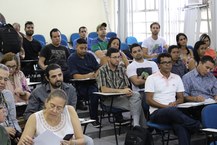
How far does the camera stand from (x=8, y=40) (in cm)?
600

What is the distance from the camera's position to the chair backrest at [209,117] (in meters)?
4.01

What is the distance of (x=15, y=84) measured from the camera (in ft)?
15.6

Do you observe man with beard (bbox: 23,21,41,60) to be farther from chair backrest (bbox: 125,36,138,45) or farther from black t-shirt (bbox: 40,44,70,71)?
chair backrest (bbox: 125,36,138,45)

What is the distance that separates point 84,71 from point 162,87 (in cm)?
172

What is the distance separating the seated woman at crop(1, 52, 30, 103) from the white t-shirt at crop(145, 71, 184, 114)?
148cm

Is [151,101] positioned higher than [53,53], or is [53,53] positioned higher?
[53,53]

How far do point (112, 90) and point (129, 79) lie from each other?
1.56ft

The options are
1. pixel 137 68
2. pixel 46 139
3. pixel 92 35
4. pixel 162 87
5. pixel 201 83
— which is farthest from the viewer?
pixel 92 35

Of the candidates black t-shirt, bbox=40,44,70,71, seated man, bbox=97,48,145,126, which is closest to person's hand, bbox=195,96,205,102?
seated man, bbox=97,48,145,126

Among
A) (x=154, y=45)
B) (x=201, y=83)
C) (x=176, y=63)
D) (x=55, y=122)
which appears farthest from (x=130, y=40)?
(x=55, y=122)

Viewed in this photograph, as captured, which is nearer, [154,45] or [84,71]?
[84,71]

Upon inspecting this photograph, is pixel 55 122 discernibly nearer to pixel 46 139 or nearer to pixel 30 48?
pixel 46 139

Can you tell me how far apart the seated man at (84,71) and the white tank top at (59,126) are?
7.81 ft

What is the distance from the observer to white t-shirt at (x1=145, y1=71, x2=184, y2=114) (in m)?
4.88
